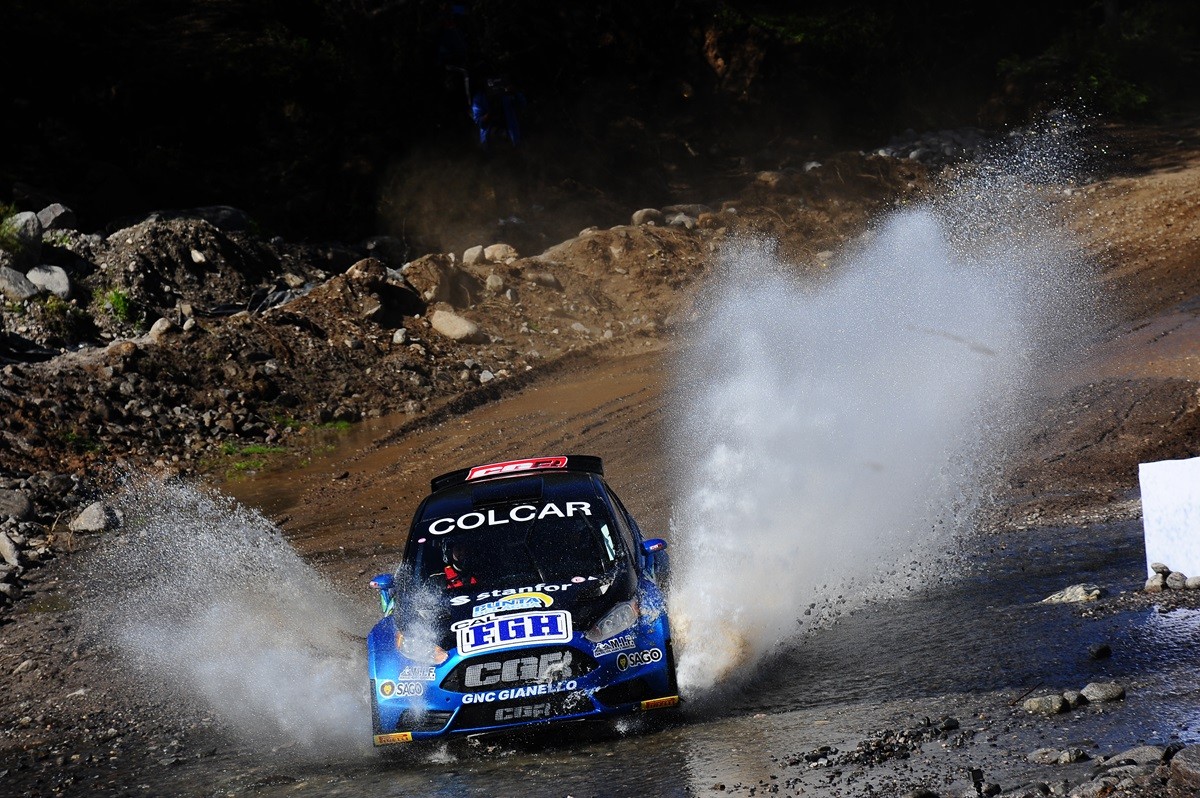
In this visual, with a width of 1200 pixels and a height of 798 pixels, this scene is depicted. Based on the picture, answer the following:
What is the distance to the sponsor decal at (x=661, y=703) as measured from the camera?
272 inches

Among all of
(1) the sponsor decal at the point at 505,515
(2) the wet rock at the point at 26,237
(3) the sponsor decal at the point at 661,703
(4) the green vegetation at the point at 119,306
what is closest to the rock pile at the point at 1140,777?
(3) the sponsor decal at the point at 661,703

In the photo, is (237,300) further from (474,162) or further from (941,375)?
(941,375)

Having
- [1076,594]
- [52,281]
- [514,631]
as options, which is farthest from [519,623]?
[52,281]

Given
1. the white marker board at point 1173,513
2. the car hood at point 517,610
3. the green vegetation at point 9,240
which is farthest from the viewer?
the green vegetation at point 9,240

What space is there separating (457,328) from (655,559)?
42.0 feet

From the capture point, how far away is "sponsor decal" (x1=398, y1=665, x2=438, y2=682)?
273 inches

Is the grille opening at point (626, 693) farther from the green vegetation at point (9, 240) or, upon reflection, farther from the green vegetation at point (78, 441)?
the green vegetation at point (9, 240)

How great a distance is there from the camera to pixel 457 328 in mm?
20688

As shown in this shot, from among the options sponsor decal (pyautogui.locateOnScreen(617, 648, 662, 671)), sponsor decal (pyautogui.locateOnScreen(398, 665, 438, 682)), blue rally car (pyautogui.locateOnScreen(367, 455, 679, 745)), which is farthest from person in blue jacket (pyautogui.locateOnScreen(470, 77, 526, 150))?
sponsor decal (pyautogui.locateOnScreen(617, 648, 662, 671))

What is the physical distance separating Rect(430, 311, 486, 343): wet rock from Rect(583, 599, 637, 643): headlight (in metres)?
13.7

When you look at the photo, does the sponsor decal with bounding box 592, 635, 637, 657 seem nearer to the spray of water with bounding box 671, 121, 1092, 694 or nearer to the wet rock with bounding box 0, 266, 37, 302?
the spray of water with bounding box 671, 121, 1092, 694

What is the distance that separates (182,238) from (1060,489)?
1556 cm

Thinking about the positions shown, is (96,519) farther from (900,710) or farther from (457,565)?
(900,710)

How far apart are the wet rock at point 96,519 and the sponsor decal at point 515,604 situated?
820 centimetres
